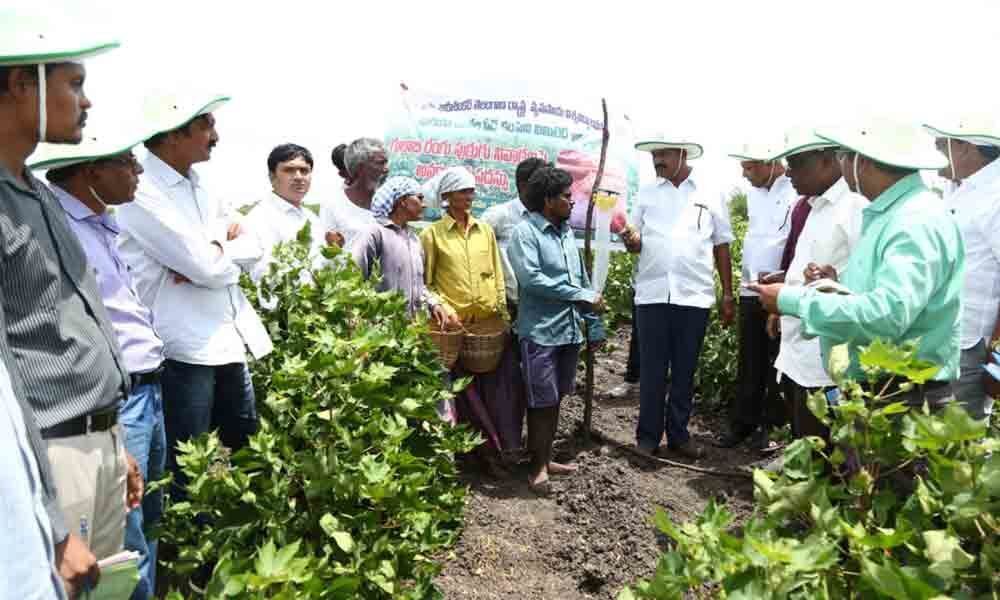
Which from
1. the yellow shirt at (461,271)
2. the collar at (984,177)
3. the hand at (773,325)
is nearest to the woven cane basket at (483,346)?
the yellow shirt at (461,271)

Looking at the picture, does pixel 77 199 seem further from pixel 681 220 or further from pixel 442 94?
pixel 442 94

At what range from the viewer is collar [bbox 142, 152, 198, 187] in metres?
2.91

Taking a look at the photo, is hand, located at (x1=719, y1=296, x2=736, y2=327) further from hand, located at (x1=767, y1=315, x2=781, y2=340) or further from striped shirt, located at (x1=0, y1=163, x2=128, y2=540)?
striped shirt, located at (x1=0, y1=163, x2=128, y2=540)

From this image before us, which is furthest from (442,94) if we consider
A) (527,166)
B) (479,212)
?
(527,166)

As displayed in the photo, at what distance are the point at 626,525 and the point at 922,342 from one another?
1901 mm

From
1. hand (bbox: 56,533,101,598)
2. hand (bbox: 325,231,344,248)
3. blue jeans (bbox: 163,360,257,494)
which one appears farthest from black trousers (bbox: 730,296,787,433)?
hand (bbox: 56,533,101,598)

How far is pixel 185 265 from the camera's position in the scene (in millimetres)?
2812

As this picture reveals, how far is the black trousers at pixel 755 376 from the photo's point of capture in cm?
556

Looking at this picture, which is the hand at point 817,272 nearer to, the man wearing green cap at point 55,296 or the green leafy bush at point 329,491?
the green leafy bush at point 329,491

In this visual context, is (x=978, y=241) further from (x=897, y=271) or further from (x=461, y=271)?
(x=461, y=271)

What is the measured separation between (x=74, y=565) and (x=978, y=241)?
3.43m

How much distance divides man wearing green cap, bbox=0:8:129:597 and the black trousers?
4361mm

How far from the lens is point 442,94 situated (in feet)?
26.8

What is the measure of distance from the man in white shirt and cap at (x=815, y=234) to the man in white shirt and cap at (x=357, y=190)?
218 centimetres
